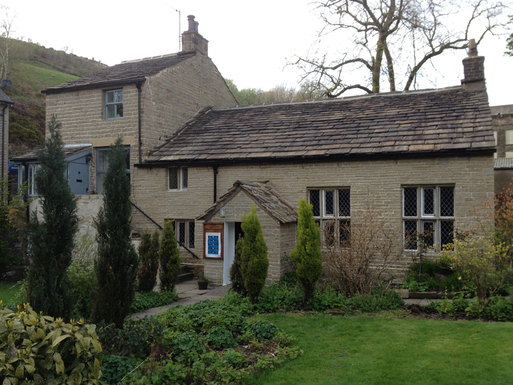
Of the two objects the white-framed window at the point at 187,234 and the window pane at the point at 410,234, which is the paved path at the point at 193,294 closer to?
the white-framed window at the point at 187,234

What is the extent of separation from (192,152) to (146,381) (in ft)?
40.6

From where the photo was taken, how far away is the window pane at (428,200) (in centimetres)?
1370

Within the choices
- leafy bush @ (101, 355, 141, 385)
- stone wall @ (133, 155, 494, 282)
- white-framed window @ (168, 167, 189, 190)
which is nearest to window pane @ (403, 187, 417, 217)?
stone wall @ (133, 155, 494, 282)

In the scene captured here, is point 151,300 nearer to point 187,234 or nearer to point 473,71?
point 187,234

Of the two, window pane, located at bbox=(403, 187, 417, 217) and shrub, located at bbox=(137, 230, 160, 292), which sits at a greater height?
window pane, located at bbox=(403, 187, 417, 217)

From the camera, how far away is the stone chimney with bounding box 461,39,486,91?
1641 centimetres

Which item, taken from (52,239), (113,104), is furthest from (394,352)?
(113,104)

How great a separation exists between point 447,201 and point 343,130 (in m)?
4.54

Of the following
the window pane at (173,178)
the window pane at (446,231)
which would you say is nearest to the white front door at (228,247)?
the window pane at (173,178)

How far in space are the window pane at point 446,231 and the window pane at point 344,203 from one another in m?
2.99

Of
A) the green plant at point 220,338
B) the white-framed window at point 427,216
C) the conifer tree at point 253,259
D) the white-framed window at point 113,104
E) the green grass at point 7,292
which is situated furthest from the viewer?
the white-framed window at point 113,104

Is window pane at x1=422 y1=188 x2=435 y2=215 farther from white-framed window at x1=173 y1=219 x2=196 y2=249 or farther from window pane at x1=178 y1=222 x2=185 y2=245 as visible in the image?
window pane at x1=178 y1=222 x2=185 y2=245

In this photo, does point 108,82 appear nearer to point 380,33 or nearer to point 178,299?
point 178,299

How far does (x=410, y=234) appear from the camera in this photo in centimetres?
1386
